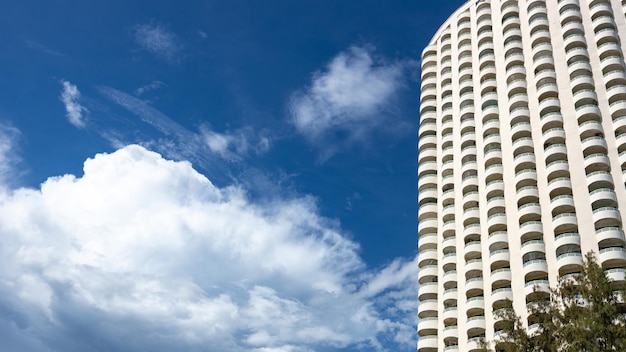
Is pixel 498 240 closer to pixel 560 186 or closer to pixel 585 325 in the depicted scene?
pixel 560 186

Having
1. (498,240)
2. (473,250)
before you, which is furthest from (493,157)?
(473,250)

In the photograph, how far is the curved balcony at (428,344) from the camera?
6031 cm

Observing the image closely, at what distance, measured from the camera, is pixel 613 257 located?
51781mm

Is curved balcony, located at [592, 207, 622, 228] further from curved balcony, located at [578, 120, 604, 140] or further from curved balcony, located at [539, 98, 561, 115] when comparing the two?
curved balcony, located at [539, 98, 561, 115]

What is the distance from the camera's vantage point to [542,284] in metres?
53.5

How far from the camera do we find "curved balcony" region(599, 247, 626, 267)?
51.7m

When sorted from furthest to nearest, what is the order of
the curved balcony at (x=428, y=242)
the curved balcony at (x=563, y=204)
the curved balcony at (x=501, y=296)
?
the curved balcony at (x=428, y=242) → the curved balcony at (x=563, y=204) → the curved balcony at (x=501, y=296)

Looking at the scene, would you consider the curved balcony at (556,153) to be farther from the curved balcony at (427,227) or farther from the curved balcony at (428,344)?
the curved balcony at (428,344)

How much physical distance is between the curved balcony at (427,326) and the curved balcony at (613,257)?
52.8 feet

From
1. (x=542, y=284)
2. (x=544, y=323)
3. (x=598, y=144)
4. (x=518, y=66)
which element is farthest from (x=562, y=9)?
(x=544, y=323)

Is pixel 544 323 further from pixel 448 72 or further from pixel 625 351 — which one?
pixel 448 72

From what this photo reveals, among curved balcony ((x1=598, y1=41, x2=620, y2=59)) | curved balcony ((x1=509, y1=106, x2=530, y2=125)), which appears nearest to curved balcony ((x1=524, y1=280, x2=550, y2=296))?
curved balcony ((x1=509, y1=106, x2=530, y2=125))

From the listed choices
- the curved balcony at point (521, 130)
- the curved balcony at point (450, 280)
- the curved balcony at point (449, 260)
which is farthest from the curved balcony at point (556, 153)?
the curved balcony at point (450, 280)

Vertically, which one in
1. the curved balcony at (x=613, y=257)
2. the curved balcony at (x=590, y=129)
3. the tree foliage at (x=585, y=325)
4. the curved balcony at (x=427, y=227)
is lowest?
the tree foliage at (x=585, y=325)
